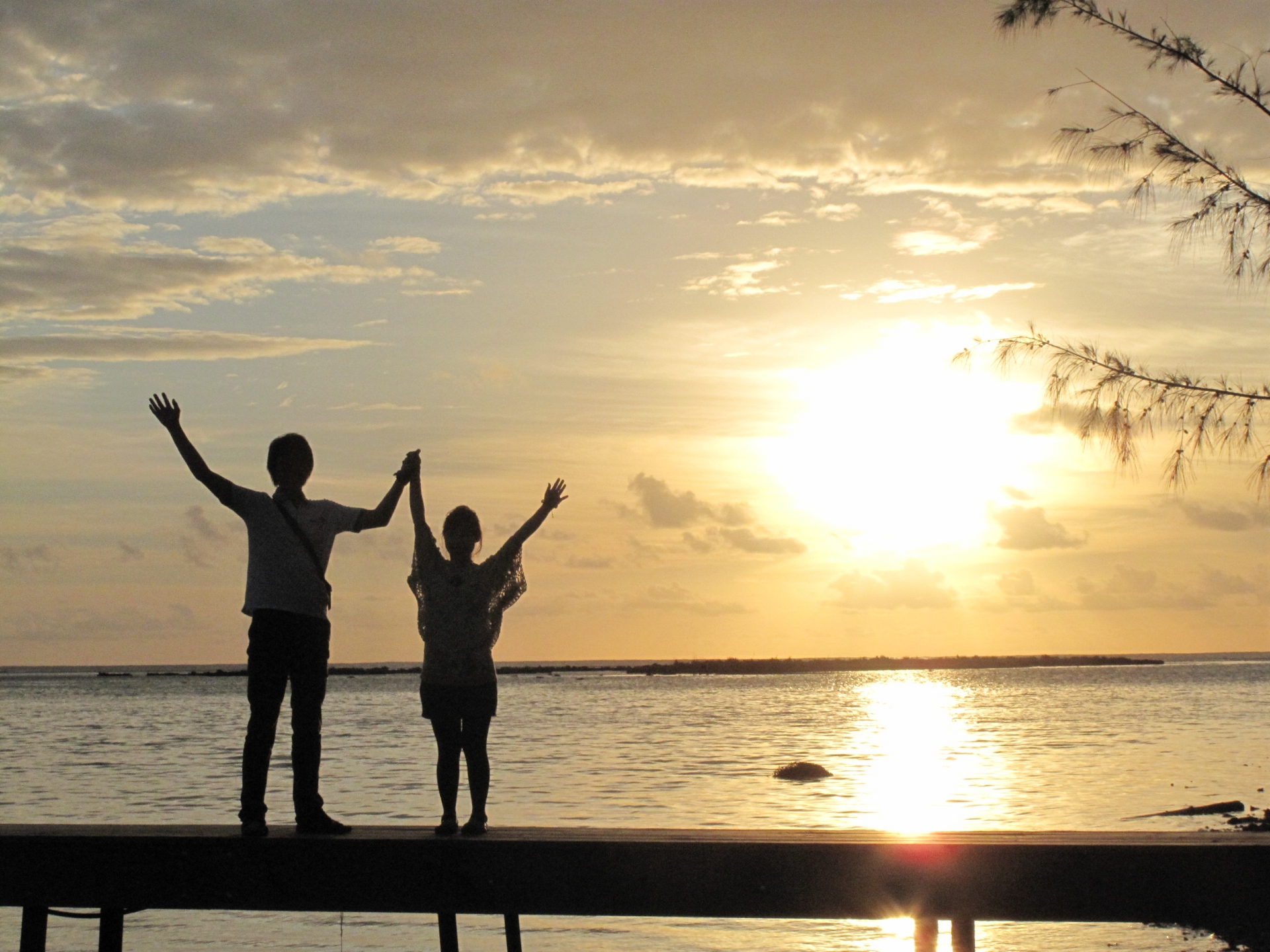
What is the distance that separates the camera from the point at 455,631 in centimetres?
716

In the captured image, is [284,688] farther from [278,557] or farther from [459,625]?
[459,625]

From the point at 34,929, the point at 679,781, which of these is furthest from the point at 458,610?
the point at 679,781

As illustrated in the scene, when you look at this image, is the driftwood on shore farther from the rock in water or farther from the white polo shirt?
the white polo shirt

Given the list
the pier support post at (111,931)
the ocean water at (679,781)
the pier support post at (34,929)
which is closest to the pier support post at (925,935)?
the pier support post at (111,931)

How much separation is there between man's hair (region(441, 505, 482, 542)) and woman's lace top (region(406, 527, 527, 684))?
122 mm

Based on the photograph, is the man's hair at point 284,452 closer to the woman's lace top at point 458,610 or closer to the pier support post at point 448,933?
the woman's lace top at point 458,610

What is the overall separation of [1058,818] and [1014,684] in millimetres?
119680

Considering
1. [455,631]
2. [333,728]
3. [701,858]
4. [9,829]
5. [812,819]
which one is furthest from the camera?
[333,728]

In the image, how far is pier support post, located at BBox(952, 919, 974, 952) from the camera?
5.98 meters

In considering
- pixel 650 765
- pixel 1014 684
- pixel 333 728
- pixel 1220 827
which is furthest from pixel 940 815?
pixel 1014 684

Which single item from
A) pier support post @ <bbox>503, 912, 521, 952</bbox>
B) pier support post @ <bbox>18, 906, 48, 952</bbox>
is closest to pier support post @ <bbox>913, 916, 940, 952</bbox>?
pier support post @ <bbox>503, 912, 521, 952</bbox>

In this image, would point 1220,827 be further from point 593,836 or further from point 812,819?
point 593,836

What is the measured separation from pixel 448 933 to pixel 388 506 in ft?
8.63

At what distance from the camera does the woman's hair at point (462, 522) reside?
732 centimetres
